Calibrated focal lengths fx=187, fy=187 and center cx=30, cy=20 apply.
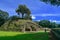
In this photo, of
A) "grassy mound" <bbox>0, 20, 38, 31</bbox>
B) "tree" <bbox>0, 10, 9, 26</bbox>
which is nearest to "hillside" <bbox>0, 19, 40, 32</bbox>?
A: "grassy mound" <bbox>0, 20, 38, 31</bbox>

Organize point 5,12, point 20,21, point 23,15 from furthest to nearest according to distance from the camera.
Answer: point 5,12 → point 23,15 → point 20,21

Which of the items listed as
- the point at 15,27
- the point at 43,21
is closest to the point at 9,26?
the point at 15,27

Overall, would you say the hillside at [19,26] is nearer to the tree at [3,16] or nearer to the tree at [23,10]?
the tree at [23,10]

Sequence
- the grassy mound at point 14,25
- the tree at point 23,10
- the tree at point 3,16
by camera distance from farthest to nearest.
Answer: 1. the tree at point 3,16
2. the tree at point 23,10
3. the grassy mound at point 14,25

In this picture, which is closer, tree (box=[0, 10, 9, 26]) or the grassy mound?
the grassy mound

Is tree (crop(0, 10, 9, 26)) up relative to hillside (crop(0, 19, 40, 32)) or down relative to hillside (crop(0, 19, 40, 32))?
up

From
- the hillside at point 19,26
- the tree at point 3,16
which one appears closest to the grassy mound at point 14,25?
the hillside at point 19,26

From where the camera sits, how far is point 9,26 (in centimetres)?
5272

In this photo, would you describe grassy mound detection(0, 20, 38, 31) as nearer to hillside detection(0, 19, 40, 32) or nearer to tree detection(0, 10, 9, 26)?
hillside detection(0, 19, 40, 32)

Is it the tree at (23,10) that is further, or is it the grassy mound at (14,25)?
the tree at (23,10)

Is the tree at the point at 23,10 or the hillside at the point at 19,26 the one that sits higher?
the tree at the point at 23,10

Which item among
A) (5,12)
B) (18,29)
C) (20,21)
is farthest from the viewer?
(5,12)

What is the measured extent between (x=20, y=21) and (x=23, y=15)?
488 cm

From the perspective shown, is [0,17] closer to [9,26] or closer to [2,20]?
[2,20]
